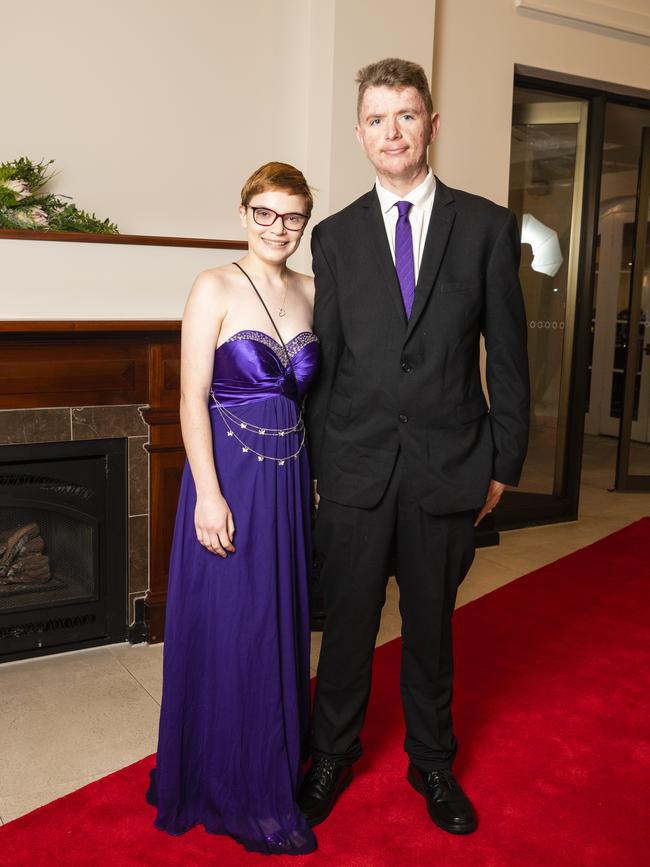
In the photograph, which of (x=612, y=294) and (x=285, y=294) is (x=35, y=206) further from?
(x=612, y=294)

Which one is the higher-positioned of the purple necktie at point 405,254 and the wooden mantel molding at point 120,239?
the wooden mantel molding at point 120,239

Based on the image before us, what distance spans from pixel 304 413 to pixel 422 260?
485 mm

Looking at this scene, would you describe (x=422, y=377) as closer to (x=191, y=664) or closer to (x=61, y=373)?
(x=191, y=664)

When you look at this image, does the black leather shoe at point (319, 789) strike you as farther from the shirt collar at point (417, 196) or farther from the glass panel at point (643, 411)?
the glass panel at point (643, 411)

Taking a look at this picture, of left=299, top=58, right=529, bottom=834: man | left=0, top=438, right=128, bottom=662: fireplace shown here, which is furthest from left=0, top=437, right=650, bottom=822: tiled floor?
left=299, top=58, right=529, bottom=834: man

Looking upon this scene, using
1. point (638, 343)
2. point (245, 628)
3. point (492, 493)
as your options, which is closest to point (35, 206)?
point (245, 628)

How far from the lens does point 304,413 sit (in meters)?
2.27

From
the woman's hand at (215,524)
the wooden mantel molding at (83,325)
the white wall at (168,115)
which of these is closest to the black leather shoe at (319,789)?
the woman's hand at (215,524)

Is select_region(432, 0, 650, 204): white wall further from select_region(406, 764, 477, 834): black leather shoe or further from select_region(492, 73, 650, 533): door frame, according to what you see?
select_region(406, 764, 477, 834): black leather shoe

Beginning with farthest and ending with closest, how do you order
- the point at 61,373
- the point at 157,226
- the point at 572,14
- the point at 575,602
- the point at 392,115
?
the point at 572,14
the point at 575,602
the point at 157,226
the point at 61,373
the point at 392,115

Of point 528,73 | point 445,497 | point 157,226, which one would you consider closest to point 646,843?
point 445,497

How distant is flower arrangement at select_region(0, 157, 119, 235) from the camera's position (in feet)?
9.60

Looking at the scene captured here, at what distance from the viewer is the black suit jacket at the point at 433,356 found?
2084mm

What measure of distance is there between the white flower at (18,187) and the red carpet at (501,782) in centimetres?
182
